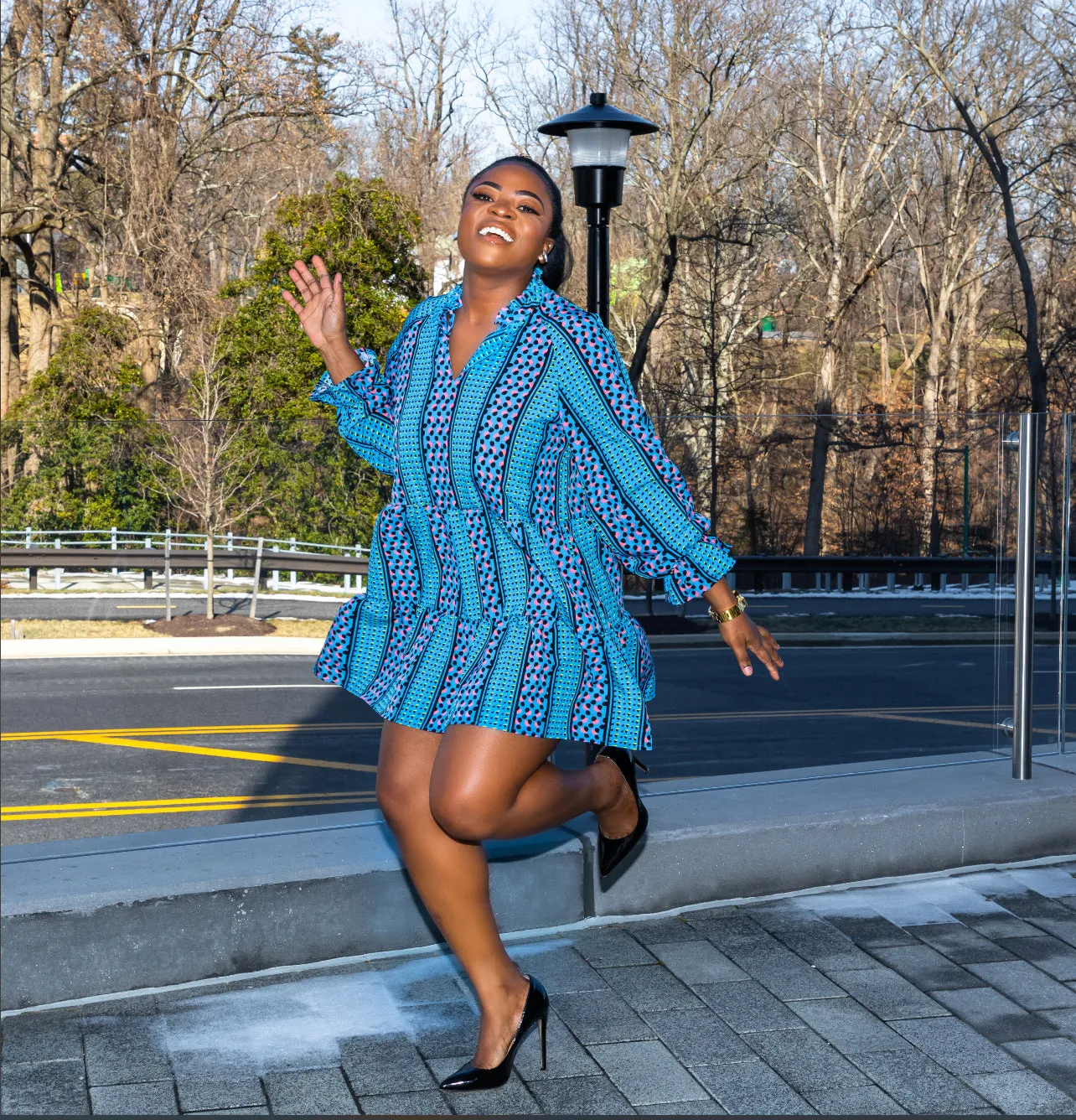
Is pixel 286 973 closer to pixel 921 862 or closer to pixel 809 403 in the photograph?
pixel 921 862

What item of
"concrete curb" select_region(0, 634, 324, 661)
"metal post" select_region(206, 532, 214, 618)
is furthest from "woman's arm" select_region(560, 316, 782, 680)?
"metal post" select_region(206, 532, 214, 618)

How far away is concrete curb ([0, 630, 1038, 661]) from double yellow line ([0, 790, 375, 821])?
7.01 meters

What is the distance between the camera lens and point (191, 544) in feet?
58.1

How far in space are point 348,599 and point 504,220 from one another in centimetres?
885

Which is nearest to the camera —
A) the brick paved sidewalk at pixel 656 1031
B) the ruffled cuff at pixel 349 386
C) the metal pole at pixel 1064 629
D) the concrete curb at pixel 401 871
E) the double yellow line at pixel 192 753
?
the brick paved sidewalk at pixel 656 1031

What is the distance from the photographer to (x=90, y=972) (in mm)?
3219

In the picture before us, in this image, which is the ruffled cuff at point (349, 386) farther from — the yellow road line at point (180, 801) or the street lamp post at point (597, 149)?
the yellow road line at point (180, 801)

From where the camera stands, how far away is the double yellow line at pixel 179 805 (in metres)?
8.55

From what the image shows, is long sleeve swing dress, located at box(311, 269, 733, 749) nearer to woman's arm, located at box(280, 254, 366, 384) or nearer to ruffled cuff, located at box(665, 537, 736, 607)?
ruffled cuff, located at box(665, 537, 736, 607)

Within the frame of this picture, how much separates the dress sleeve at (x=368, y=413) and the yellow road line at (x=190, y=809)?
18.5 feet

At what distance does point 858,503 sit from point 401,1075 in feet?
40.7

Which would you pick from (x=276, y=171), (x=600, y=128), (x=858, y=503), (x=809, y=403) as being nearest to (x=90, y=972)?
(x=600, y=128)

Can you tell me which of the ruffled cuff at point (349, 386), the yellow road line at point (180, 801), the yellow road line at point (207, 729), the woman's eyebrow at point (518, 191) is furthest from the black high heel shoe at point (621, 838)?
the yellow road line at point (207, 729)

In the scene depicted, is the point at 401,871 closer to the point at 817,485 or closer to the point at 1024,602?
the point at 1024,602
